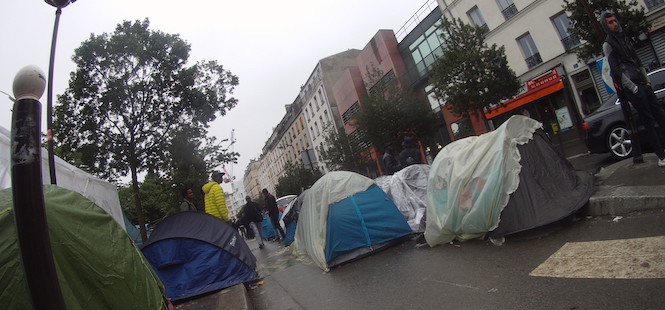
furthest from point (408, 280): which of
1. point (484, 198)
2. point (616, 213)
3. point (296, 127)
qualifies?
point (296, 127)

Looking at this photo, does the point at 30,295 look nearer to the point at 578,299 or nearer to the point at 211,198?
the point at 578,299

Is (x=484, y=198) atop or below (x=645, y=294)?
atop

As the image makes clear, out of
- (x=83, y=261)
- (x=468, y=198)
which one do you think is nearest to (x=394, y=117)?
(x=468, y=198)

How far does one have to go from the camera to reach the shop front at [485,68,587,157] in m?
17.3

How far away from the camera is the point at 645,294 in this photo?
86.0 inches

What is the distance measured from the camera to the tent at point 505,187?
4109mm

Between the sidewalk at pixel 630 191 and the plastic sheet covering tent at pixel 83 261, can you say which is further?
the sidewalk at pixel 630 191

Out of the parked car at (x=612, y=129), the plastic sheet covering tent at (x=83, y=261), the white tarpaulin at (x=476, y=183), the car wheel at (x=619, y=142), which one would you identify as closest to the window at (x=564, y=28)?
the parked car at (x=612, y=129)

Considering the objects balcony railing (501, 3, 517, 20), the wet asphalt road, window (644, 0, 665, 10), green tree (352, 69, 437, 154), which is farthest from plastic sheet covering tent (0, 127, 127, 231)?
balcony railing (501, 3, 517, 20)

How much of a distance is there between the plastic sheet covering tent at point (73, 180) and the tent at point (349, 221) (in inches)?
115

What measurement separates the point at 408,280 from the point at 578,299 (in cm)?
178

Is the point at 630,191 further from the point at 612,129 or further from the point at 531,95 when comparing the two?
the point at 531,95

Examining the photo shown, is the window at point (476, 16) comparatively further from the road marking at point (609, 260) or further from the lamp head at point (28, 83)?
the lamp head at point (28, 83)

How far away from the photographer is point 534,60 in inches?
735
